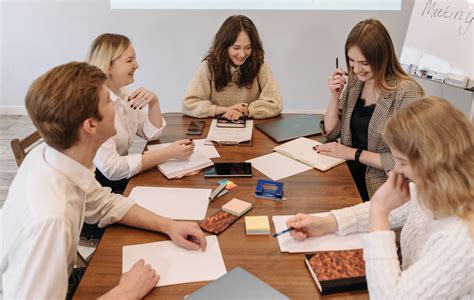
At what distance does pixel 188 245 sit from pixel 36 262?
0.38m

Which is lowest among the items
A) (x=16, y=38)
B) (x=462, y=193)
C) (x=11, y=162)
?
(x=11, y=162)

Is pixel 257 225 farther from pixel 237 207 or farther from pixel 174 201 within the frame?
pixel 174 201

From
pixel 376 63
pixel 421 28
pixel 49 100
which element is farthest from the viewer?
pixel 421 28

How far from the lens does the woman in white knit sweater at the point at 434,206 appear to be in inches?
33.9

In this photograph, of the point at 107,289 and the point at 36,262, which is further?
the point at 107,289

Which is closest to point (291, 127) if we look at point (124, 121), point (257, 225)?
point (124, 121)

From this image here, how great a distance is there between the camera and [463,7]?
2.24 meters

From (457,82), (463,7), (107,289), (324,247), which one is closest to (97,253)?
(107,289)

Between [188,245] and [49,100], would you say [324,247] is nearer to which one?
[188,245]

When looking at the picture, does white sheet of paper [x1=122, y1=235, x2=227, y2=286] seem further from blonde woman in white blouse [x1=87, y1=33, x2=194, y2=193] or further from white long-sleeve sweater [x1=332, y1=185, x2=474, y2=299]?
blonde woman in white blouse [x1=87, y1=33, x2=194, y2=193]

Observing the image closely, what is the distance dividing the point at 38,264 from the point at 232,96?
5.09ft

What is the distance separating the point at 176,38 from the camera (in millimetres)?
3598

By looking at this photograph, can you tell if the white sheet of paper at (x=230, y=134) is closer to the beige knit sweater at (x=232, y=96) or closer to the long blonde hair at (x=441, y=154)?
the beige knit sweater at (x=232, y=96)

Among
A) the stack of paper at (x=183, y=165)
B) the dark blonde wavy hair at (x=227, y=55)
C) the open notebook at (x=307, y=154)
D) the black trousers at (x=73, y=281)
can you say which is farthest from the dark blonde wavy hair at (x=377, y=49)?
the black trousers at (x=73, y=281)
